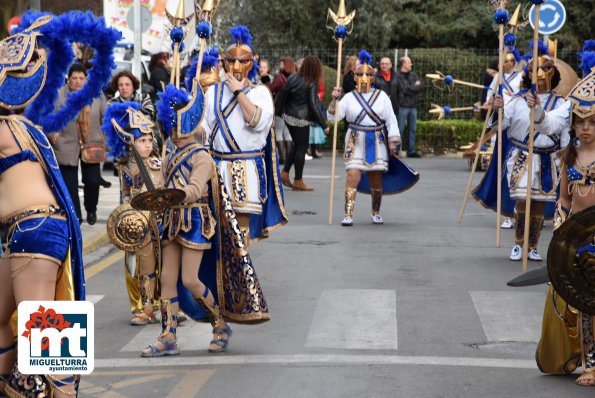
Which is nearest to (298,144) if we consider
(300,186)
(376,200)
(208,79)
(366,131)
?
(300,186)

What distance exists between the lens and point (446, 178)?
22.3 m

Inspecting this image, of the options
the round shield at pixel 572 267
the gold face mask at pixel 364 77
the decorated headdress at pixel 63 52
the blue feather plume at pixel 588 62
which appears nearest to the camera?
the decorated headdress at pixel 63 52

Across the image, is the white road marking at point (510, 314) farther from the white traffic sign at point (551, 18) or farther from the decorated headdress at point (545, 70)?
the white traffic sign at point (551, 18)

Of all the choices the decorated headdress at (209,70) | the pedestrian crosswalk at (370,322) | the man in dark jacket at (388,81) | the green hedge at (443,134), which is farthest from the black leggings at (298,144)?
the pedestrian crosswalk at (370,322)

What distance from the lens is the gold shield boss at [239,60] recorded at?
10695 mm

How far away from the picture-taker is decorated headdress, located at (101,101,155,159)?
9219mm

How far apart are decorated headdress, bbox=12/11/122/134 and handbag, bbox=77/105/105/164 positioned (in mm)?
7239

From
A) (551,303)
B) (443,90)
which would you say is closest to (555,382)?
(551,303)

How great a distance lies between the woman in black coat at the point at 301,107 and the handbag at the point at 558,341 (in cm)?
1237

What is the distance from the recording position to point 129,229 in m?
9.40

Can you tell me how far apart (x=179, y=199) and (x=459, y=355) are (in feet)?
6.83

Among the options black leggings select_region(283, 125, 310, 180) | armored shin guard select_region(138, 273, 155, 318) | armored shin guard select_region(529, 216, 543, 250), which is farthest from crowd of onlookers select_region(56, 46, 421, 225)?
armored shin guard select_region(529, 216, 543, 250)

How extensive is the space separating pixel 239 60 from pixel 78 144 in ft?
14.1

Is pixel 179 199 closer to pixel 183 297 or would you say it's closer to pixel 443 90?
pixel 183 297
